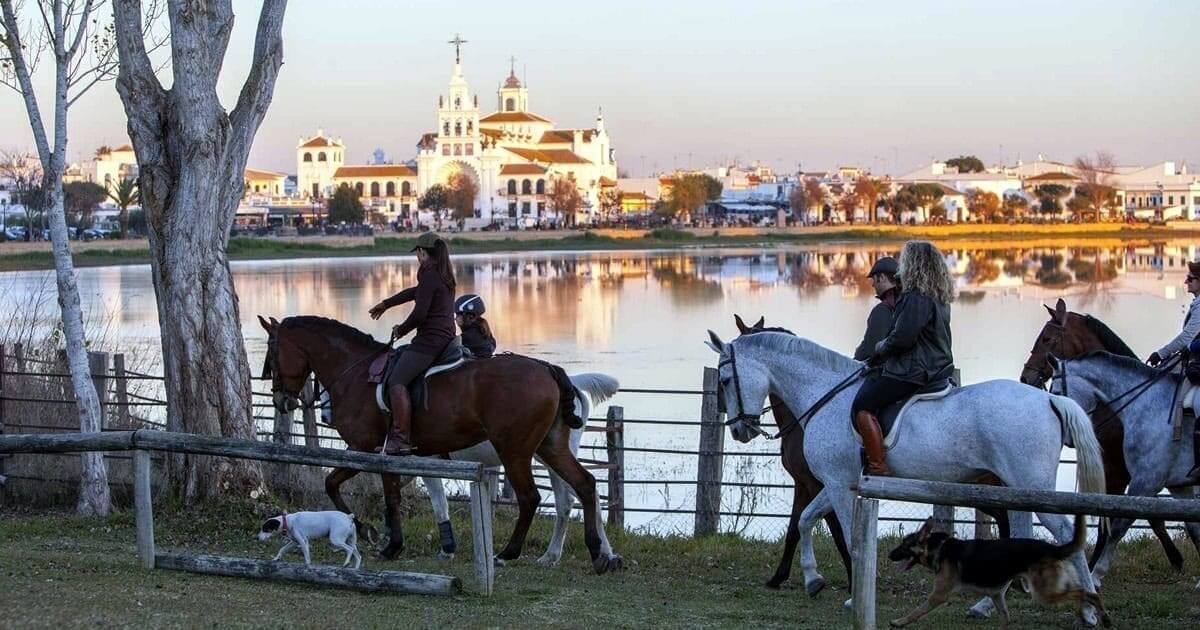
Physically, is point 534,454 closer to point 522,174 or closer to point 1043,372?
point 1043,372

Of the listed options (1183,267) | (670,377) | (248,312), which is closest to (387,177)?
(1183,267)

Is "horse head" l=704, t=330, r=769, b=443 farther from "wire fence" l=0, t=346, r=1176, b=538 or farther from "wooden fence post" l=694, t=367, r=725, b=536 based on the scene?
"wooden fence post" l=694, t=367, r=725, b=536

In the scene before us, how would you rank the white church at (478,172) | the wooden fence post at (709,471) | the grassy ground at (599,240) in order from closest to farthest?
1. the wooden fence post at (709,471)
2. the grassy ground at (599,240)
3. the white church at (478,172)

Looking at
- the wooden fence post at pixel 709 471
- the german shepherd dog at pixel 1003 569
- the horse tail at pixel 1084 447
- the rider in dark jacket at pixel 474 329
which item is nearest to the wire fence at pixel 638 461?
the wooden fence post at pixel 709 471

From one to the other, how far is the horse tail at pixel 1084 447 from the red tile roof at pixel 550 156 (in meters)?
169

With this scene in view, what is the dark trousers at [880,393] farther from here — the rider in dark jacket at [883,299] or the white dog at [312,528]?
the white dog at [312,528]

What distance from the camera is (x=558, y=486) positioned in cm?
1091

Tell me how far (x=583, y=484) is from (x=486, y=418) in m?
0.81

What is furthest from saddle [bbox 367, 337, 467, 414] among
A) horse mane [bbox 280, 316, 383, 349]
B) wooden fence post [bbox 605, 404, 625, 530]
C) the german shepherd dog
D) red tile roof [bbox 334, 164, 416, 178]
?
red tile roof [bbox 334, 164, 416, 178]

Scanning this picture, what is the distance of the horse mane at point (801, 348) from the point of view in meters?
9.28

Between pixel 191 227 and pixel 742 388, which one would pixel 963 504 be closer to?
pixel 742 388

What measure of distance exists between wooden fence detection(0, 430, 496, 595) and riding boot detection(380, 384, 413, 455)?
3.39 feet

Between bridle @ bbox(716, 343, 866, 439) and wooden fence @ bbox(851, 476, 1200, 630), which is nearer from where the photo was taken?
wooden fence @ bbox(851, 476, 1200, 630)

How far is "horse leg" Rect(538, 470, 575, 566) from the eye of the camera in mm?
10570
